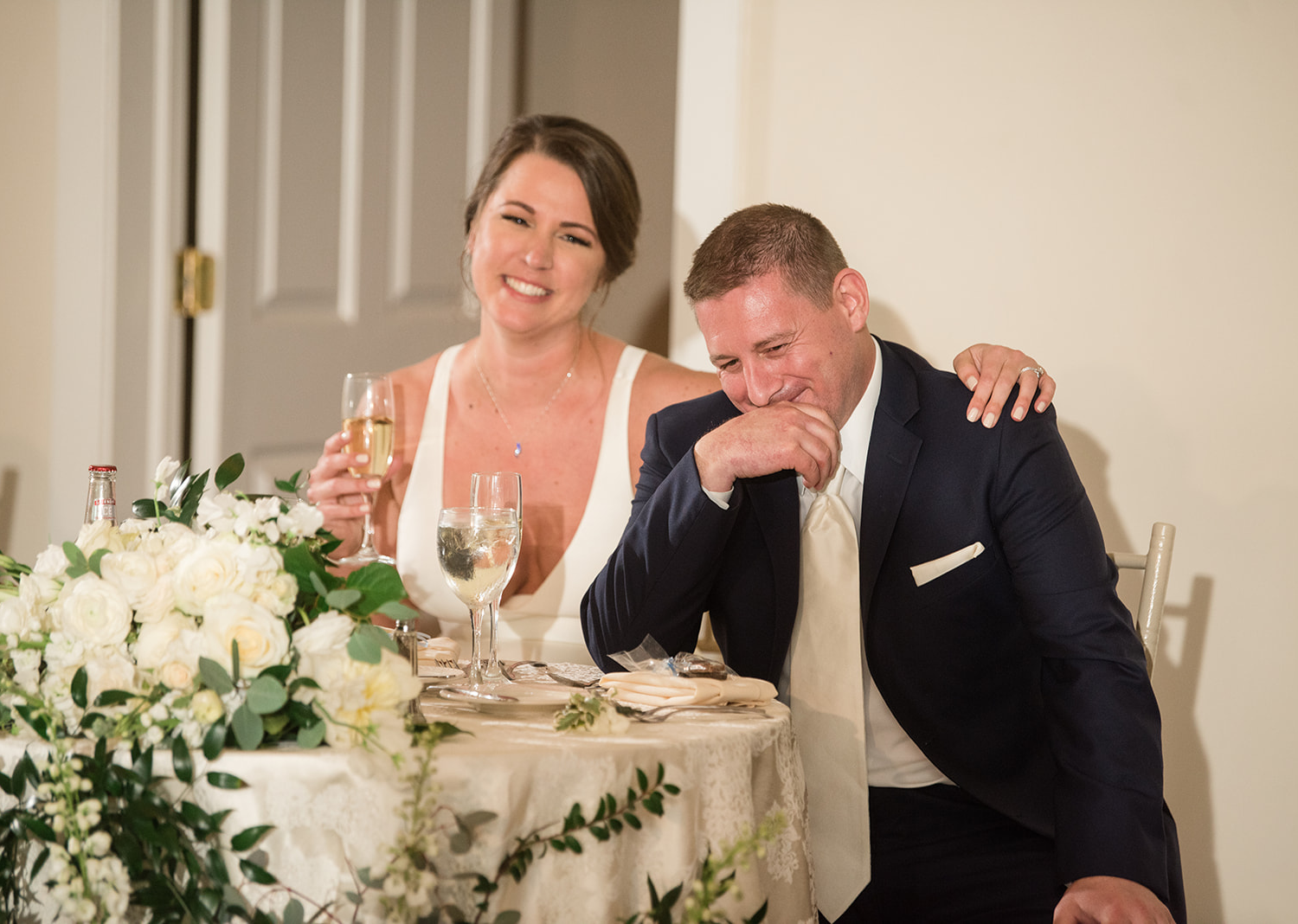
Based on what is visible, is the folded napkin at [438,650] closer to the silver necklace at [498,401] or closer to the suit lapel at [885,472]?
the suit lapel at [885,472]

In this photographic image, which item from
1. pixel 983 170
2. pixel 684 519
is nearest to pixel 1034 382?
pixel 684 519

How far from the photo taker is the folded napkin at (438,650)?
5.07 feet

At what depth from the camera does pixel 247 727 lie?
37.2 inches

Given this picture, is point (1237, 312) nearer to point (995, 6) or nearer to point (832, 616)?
point (995, 6)

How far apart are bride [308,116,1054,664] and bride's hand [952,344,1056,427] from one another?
3.14ft

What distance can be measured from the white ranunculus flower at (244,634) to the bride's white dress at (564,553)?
4.69 feet

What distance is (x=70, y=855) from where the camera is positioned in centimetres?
95

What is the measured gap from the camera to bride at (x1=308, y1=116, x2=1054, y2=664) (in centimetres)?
257

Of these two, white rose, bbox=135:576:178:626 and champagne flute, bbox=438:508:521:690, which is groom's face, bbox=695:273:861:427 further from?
white rose, bbox=135:576:178:626

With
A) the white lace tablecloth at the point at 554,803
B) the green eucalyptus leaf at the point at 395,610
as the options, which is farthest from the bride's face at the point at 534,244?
the green eucalyptus leaf at the point at 395,610

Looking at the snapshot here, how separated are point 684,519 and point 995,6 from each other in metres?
1.83

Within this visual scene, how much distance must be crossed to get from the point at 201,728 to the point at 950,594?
43.9 inches

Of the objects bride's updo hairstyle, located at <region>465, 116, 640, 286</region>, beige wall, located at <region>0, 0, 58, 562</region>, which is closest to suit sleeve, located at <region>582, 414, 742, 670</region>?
bride's updo hairstyle, located at <region>465, 116, 640, 286</region>

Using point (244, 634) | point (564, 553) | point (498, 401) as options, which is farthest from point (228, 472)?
point (498, 401)
